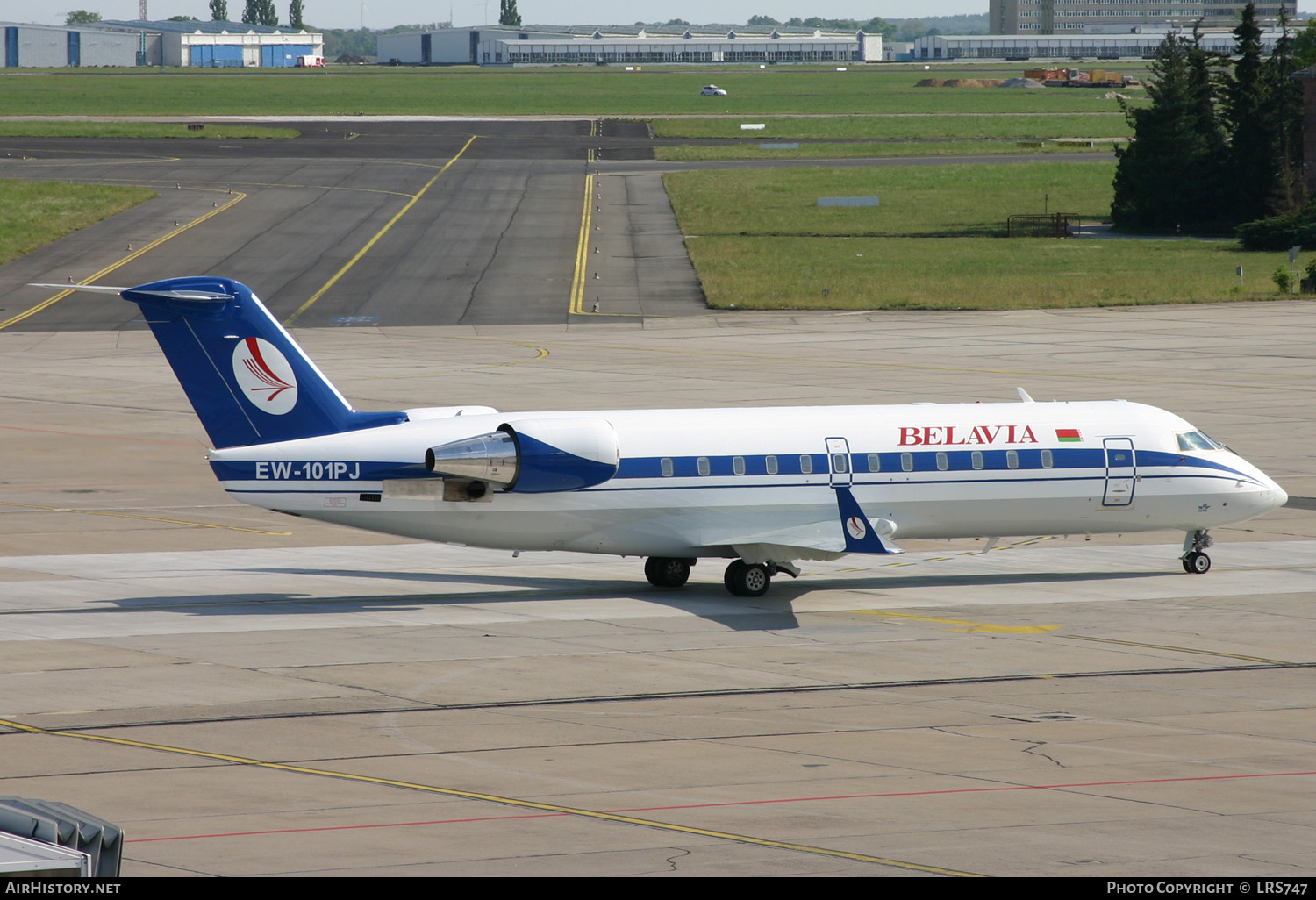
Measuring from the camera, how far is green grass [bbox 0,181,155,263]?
290 ft

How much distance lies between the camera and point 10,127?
506ft

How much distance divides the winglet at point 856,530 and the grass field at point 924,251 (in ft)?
147

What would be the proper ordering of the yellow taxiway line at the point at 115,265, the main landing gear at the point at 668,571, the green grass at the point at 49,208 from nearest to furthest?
the main landing gear at the point at 668,571 < the yellow taxiway line at the point at 115,265 < the green grass at the point at 49,208

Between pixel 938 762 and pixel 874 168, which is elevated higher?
pixel 874 168

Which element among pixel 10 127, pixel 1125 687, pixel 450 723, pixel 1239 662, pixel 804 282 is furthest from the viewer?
pixel 10 127

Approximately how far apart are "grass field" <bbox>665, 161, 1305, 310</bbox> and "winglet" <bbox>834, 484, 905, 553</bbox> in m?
44.7

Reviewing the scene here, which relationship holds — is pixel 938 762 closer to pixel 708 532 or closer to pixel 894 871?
pixel 894 871

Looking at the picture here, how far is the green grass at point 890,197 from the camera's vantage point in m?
97.2

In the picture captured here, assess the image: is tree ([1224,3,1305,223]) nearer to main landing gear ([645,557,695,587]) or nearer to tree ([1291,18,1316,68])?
tree ([1291,18,1316,68])

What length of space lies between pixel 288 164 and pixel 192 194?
68.1ft

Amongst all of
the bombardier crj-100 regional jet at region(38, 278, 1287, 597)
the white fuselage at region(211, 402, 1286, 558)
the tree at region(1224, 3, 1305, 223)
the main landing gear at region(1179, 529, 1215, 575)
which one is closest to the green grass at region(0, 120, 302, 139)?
the tree at region(1224, 3, 1305, 223)

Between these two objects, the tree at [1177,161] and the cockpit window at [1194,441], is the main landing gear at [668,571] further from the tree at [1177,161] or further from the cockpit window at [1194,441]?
the tree at [1177,161]

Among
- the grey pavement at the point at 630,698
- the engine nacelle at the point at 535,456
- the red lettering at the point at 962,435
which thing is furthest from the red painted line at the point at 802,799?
the red lettering at the point at 962,435

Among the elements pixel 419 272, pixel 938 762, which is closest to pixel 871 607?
pixel 938 762
